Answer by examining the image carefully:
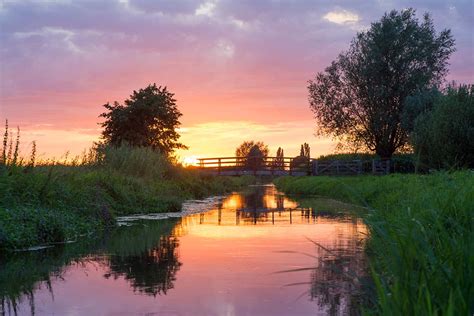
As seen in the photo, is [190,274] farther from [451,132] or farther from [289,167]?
[289,167]

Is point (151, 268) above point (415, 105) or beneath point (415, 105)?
beneath

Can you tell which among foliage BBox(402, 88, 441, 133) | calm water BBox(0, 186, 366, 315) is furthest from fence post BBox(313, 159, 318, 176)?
calm water BBox(0, 186, 366, 315)

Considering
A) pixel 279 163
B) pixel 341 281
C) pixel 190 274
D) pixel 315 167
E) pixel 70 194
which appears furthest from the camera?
pixel 279 163

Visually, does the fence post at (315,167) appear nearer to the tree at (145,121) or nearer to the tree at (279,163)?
the tree at (279,163)

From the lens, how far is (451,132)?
32.4 m

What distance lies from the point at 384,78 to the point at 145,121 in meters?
25.1

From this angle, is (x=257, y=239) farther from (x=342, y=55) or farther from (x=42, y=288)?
(x=342, y=55)

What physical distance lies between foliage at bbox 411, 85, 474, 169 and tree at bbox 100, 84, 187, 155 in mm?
33578

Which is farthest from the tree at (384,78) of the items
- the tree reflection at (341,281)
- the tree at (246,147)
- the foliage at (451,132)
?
the tree at (246,147)

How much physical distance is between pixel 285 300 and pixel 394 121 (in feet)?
148

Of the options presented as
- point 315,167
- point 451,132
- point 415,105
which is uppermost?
point 415,105

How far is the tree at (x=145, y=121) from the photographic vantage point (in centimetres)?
6312

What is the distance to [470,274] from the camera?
4934 mm

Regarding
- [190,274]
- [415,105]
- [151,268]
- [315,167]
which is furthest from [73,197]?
[315,167]
